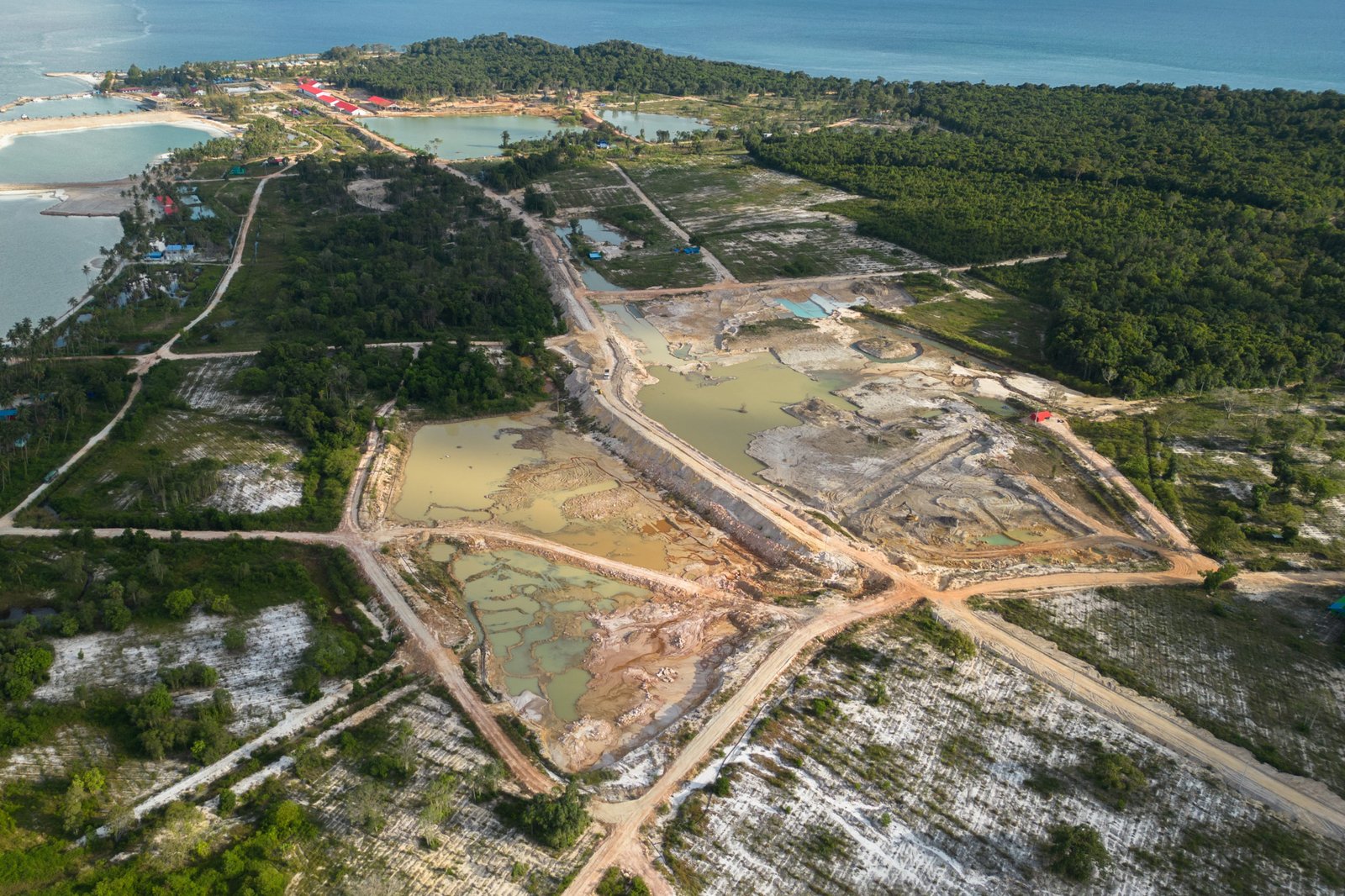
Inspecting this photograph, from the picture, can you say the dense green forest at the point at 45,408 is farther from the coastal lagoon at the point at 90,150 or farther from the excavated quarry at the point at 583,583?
the coastal lagoon at the point at 90,150

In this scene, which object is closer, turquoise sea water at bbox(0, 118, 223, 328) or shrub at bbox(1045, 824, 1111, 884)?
shrub at bbox(1045, 824, 1111, 884)

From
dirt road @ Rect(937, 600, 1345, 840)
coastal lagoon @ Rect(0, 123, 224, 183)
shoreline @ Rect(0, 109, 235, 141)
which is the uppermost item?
shoreline @ Rect(0, 109, 235, 141)

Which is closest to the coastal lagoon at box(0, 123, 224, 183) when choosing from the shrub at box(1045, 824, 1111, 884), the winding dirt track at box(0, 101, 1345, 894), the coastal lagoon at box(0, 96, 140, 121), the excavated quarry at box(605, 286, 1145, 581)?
the coastal lagoon at box(0, 96, 140, 121)

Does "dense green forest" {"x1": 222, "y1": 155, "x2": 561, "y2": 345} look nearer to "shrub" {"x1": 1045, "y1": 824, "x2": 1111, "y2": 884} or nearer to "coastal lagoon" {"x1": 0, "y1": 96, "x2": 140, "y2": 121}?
"shrub" {"x1": 1045, "y1": 824, "x2": 1111, "y2": 884}

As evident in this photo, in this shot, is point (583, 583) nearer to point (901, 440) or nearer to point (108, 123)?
point (901, 440)

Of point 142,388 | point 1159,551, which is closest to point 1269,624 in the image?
point 1159,551

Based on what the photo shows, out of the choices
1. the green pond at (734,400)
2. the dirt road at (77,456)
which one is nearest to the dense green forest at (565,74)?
the green pond at (734,400)
